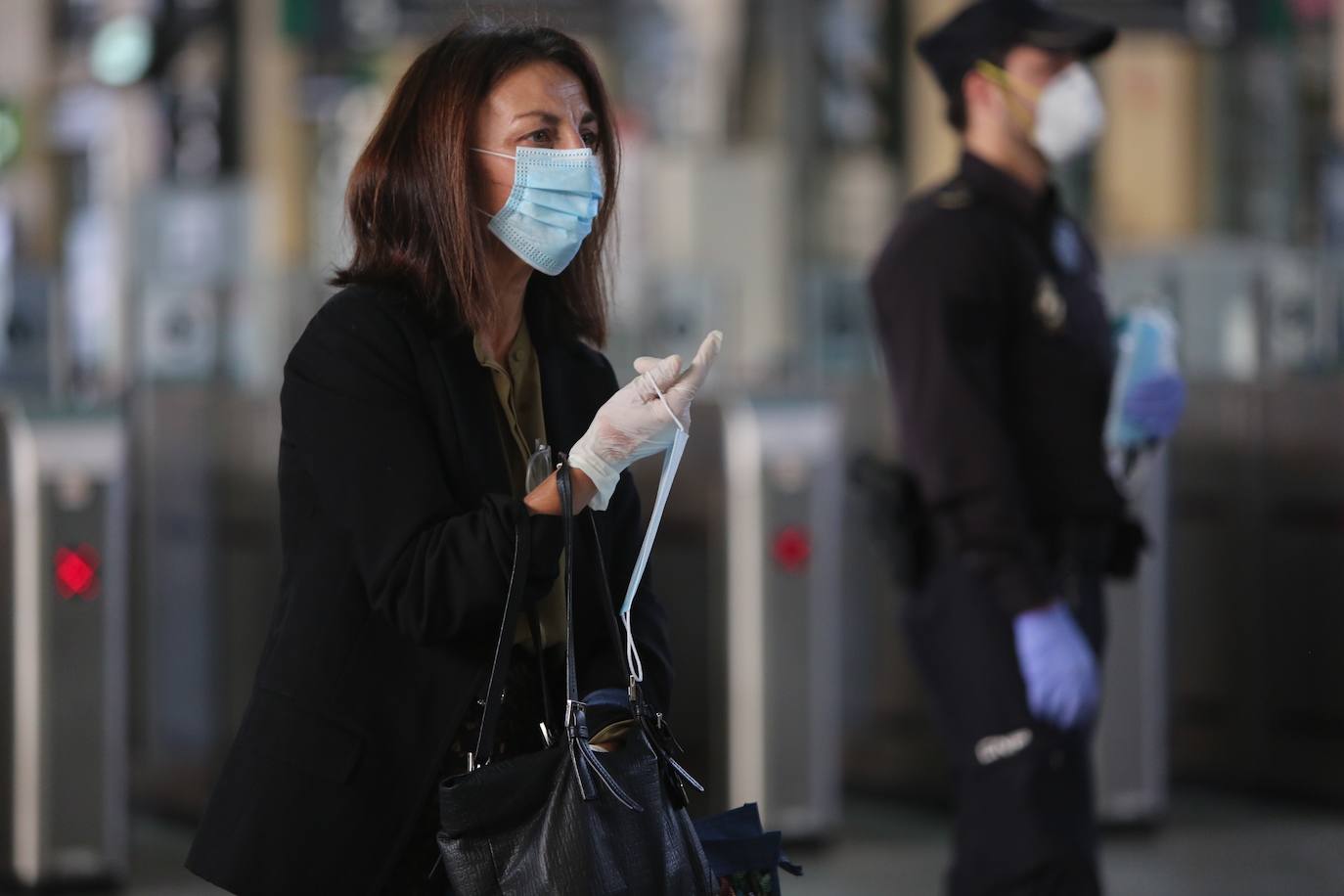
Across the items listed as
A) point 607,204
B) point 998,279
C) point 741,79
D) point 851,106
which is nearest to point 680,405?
point 607,204

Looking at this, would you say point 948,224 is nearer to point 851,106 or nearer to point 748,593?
point 748,593

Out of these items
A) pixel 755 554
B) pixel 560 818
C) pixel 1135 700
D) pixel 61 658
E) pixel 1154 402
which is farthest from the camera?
pixel 1135 700

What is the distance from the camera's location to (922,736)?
5766 millimetres

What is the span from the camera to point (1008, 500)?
2752mm

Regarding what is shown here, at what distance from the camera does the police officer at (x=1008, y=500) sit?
2764 millimetres

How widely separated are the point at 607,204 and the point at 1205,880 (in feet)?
10.5

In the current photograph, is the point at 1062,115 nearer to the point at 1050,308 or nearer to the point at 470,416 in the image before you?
the point at 1050,308

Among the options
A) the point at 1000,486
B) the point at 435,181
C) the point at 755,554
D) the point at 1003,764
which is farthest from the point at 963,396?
the point at 755,554

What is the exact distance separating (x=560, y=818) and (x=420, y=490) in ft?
1.01

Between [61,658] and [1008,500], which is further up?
[1008,500]

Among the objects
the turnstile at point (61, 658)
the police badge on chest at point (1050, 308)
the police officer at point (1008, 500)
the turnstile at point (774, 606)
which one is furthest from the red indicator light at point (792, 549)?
the police badge on chest at point (1050, 308)

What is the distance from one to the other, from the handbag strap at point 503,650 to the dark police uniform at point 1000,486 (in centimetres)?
118

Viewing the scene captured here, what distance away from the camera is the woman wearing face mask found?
173cm

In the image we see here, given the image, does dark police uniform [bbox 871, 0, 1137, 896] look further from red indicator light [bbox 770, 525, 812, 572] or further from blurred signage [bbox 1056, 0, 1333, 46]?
blurred signage [bbox 1056, 0, 1333, 46]
